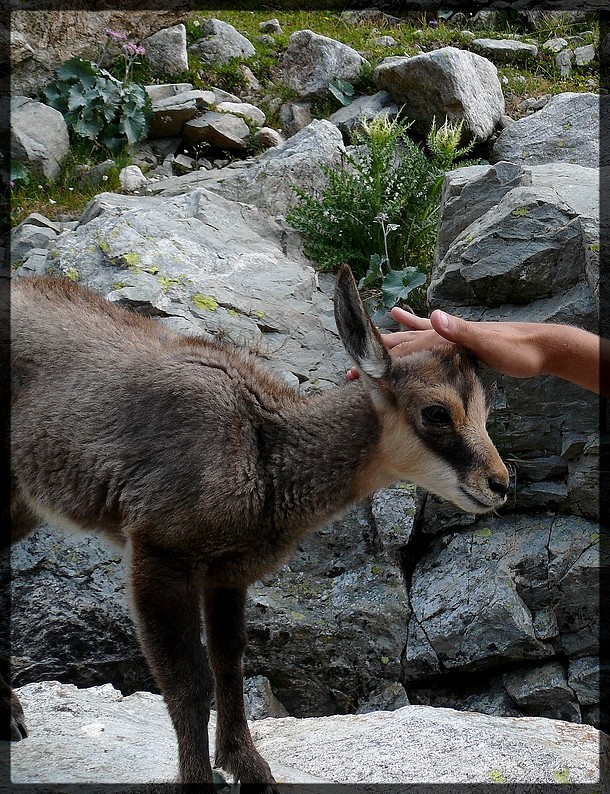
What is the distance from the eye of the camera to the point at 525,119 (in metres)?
10.1

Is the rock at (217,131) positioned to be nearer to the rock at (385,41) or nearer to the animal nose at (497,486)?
the rock at (385,41)

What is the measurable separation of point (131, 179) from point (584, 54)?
6149 millimetres

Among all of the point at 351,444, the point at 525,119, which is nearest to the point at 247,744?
the point at 351,444

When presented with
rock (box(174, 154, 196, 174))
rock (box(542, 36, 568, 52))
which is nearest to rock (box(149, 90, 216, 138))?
rock (box(174, 154, 196, 174))

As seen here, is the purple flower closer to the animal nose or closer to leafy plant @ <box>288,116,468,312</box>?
leafy plant @ <box>288,116,468,312</box>

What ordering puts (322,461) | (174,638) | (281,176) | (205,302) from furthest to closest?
(281,176)
(205,302)
(322,461)
(174,638)

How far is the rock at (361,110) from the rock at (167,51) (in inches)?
89.1

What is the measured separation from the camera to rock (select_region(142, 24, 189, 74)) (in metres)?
11.8

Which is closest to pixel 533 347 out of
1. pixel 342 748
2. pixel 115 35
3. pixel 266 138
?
pixel 342 748

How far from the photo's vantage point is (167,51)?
11797 mm

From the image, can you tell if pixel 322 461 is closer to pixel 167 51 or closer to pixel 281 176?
pixel 281 176

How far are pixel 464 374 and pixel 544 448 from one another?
2.43 metres

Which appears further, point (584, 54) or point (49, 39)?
point (584, 54)

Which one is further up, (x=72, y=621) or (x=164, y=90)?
(x=164, y=90)
